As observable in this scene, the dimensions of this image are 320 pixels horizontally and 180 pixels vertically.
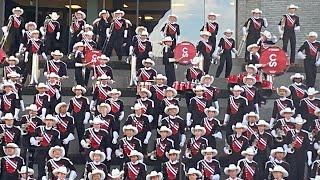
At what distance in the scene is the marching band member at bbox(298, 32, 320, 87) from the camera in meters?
Result: 19.0

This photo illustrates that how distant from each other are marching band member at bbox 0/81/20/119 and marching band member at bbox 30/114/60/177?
1373 mm

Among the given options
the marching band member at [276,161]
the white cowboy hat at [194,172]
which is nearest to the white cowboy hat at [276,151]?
the marching band member at [276,161]

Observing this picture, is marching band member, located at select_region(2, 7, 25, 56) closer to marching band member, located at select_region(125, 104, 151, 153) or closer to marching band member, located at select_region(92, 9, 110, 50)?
marching band member, located at select_region(92, 9, 110, 50)

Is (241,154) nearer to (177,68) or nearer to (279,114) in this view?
(279,114)

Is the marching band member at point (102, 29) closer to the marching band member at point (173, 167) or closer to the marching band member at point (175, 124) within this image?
the marching band member at point (175, 124)

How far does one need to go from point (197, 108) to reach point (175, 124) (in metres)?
0.87

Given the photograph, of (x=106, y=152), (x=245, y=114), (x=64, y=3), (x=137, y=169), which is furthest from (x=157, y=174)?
(x=64, y=3)

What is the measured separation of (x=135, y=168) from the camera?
47.8 ft

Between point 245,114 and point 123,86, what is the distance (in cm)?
433

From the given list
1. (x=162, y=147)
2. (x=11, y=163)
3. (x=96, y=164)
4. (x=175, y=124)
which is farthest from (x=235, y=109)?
(x=11, y=163)

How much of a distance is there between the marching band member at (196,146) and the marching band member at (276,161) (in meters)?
1.40

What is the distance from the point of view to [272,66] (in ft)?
60.8

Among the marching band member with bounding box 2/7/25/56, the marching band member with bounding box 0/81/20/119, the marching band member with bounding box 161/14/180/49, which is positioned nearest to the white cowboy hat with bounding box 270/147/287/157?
the marching band member with bounding box 161/14/180/49

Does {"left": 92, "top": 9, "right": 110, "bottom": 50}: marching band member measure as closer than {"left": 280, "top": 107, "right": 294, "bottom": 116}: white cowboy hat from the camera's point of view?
No
